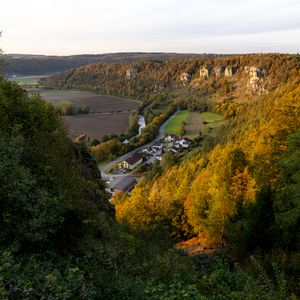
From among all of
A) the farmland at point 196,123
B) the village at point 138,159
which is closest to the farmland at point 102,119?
the village at point 138,159

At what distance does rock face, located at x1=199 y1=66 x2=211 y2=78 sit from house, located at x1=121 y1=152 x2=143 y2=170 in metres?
121

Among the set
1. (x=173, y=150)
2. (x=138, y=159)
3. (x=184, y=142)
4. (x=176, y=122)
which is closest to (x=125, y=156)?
(x=138, y=159)

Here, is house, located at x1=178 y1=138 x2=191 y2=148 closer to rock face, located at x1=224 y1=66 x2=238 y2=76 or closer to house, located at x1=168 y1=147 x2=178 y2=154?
house, located at x1=168 y1=147 x2=178 y2=154

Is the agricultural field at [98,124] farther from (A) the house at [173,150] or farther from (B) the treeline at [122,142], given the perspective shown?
(A) the house at [173,150]

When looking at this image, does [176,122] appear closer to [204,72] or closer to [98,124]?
[98,124]

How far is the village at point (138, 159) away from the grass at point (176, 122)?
6273 millimetres

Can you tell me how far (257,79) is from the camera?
156 meters

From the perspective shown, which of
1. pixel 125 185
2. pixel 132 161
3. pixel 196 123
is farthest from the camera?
pixel 196 123

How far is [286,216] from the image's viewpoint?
54.7 feet

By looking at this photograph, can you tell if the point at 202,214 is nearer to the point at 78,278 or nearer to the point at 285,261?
the point at 285,261

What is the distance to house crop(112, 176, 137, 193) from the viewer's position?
5961cm

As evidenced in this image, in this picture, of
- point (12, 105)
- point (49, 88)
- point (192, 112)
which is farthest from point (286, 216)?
point (49, 88)

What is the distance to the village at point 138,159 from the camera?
2503 inches

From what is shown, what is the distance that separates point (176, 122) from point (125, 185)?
5855cm
